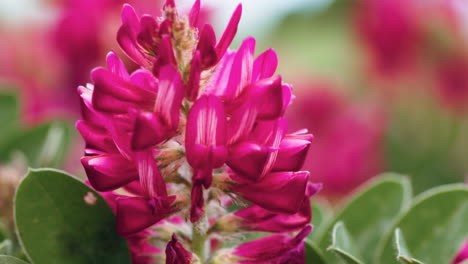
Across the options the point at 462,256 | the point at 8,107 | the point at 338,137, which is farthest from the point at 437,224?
the point at 338,137

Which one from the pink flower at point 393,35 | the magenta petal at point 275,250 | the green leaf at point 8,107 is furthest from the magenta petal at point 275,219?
→ the pink flower at point 393,35

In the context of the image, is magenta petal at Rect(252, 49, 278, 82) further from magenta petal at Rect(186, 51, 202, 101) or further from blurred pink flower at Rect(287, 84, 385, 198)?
blurred pink flower at Rect(287, 84, 385, 198)

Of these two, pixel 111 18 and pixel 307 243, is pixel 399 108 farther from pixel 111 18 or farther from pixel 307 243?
pixel 307 243

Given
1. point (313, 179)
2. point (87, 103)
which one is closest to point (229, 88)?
point (87, 103)

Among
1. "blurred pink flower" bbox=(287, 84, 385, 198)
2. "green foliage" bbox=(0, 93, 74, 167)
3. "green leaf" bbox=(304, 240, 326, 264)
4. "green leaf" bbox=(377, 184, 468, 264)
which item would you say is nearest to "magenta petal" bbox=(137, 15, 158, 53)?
"green leaf" bbox=(304, 240, 326, 264)

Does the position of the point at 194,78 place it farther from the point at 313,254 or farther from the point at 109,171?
the point at 313,254

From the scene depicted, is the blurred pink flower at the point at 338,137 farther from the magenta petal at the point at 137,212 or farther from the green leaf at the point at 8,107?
the magenta petal at the point at 137,212

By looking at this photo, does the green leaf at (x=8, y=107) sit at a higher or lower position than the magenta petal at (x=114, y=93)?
lower
